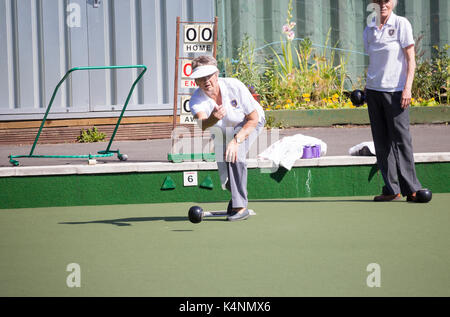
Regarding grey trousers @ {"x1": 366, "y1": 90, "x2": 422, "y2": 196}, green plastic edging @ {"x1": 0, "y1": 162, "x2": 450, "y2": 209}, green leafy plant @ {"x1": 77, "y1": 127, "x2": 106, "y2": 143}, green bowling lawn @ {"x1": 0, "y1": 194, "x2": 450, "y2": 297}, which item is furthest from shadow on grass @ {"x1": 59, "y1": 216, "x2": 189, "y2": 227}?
green leafy plant @ {"x1": 77, "y1": 127, "x2": 106, "y2": 143}

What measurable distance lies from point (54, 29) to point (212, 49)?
2.84m

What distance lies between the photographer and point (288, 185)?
666 cm

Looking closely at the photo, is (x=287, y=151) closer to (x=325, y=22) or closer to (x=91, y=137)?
(x=91, y=137)

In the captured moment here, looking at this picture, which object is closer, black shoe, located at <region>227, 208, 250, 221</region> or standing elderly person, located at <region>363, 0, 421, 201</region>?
black shoe, located at <region>227, 208, 250, 221</region>

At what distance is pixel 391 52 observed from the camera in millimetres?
6012

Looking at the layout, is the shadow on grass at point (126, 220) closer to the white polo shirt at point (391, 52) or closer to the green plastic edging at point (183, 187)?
the green plastic edging at point (183, 187)

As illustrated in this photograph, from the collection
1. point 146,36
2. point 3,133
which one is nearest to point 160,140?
point 146,36

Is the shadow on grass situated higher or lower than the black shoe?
lower

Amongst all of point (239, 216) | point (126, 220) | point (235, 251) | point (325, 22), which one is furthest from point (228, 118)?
point (325, 22)

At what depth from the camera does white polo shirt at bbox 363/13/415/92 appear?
19.7 ft

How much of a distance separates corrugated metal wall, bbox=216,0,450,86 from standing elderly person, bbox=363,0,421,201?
15.5 feet

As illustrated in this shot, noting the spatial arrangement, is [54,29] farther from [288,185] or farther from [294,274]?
[294,274]

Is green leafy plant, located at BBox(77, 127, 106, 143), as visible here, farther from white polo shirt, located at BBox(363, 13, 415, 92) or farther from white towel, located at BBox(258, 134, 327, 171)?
white polo shirt, located at BBox(363, 13, 415, 92)
